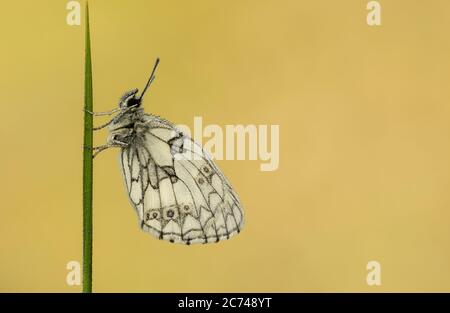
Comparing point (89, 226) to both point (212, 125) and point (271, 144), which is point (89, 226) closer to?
point (212, 125)

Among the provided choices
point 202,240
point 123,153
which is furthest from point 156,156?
point 202,240

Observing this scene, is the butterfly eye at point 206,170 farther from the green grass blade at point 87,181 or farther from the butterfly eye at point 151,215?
the green grass blade at point 87,181

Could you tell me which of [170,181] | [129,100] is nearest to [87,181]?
[129,100]

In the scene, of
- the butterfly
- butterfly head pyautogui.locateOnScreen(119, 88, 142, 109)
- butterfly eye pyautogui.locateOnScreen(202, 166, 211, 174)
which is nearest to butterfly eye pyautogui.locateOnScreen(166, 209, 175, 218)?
the butterfly

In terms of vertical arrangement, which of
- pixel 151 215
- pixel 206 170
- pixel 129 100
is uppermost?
pixel 129 100

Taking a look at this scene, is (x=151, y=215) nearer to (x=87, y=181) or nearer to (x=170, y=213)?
(x=170, y=213)

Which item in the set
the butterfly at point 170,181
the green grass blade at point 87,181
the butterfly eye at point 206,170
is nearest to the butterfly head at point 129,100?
the butterfly at point 170,181

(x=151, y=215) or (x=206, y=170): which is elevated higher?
(x=206, y=170)
